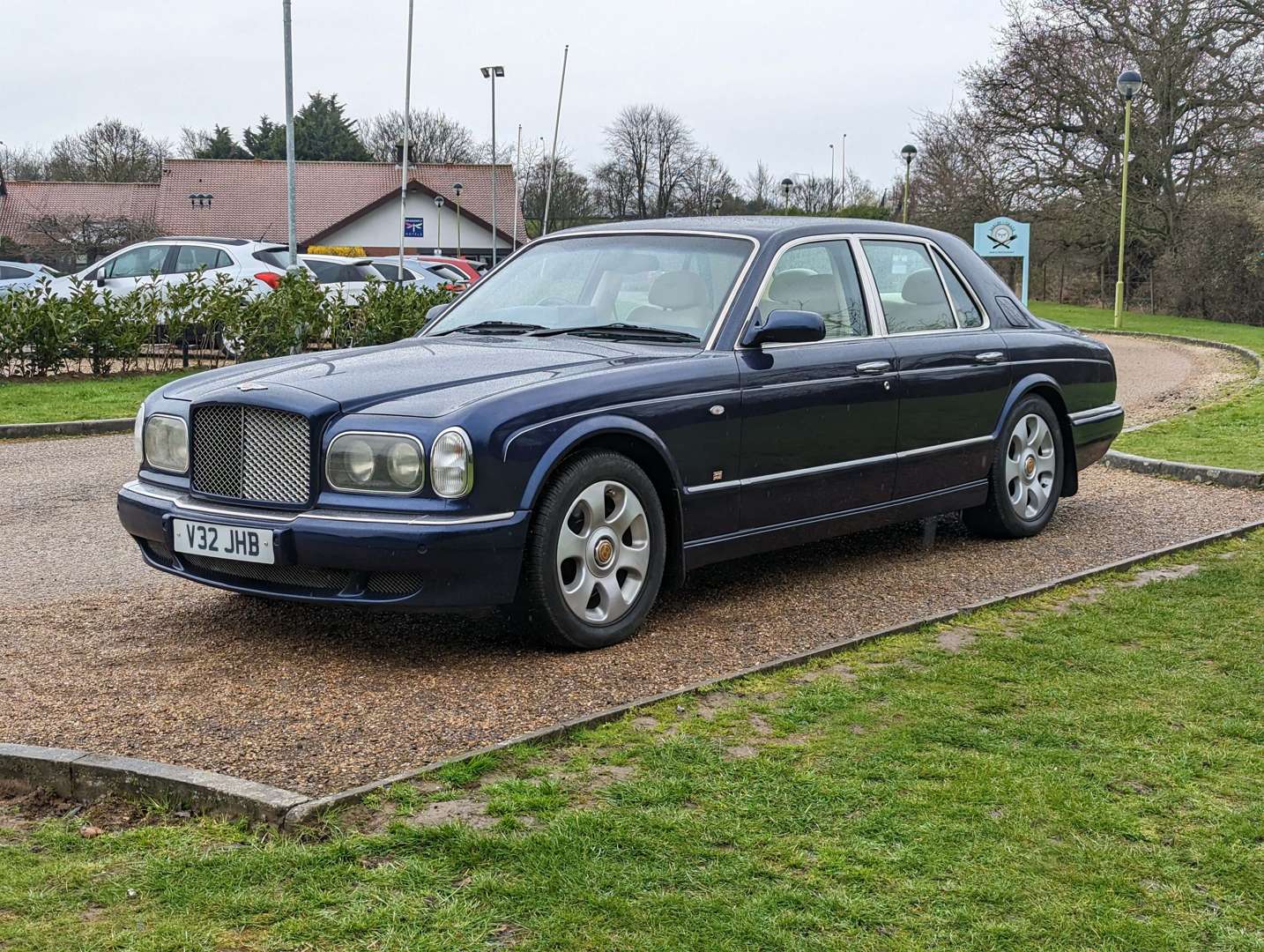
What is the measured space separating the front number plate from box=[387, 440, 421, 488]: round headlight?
20.3 inches

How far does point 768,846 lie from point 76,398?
13.6m

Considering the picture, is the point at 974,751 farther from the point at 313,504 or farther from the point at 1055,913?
the point at 313,504

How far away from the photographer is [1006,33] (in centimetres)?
4331

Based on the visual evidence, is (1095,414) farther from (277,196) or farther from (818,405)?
(277,196)

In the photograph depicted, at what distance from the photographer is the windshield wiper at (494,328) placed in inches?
267

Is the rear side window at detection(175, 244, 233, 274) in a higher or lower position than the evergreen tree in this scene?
lower

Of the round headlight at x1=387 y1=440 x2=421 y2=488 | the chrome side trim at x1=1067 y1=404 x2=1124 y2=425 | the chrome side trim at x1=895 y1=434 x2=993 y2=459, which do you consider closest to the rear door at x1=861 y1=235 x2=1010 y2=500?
the chrome side trim at x1=895 y1=434 x2=993 y2=459

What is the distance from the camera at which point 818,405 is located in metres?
6.74

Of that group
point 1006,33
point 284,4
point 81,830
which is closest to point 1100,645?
point 81,830

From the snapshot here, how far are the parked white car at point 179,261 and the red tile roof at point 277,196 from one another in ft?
147

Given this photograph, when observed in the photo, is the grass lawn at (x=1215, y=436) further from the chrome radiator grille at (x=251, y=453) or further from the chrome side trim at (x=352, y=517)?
the chrome radiator grille at (x=251, y=453)

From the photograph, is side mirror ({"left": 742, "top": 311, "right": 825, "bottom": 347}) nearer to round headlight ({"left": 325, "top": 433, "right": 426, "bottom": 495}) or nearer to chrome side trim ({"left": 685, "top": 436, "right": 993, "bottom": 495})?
chrome side trim ({"left": 685, "top": 436, "right": 993, "bottom": 495})

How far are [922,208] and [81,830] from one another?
46694 mm

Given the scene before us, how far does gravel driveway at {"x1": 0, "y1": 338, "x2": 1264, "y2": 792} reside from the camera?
4.67m
